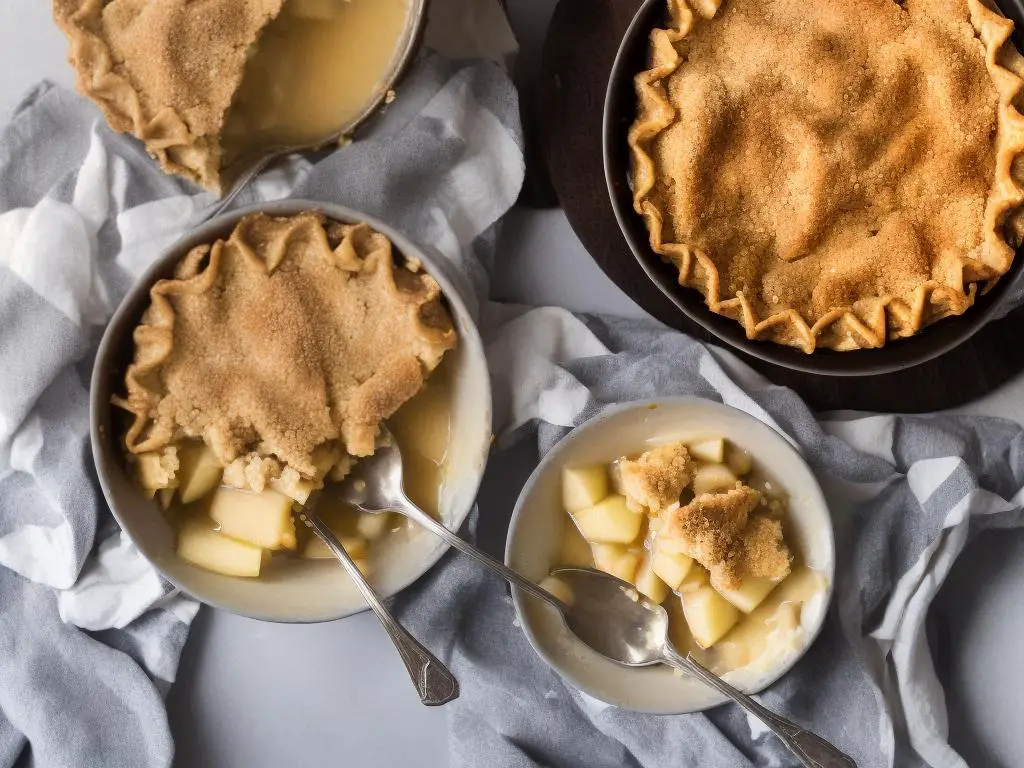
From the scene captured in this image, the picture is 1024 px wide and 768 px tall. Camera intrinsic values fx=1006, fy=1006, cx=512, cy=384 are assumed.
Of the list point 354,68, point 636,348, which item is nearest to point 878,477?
point 636,348

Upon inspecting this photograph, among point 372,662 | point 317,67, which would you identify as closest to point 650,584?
point 372,662

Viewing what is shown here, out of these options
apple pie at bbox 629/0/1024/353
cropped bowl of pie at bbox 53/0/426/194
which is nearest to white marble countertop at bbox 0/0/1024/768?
cropped bowl of pie at bbox 53/0/426/194

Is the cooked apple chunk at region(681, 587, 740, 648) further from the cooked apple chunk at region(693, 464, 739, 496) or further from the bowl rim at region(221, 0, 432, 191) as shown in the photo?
the bowl rim at region(221, 0, 432, 191)

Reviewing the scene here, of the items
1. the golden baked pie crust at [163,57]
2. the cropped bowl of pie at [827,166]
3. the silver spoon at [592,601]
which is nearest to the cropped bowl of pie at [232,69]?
the golden baked pie crust at [163,57]

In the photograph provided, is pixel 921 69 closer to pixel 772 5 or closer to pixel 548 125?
pixel 772 5

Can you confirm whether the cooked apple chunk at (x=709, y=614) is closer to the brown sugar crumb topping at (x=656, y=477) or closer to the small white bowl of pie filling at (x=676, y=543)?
the small white bowl of pie filling at (x=676, y=543)

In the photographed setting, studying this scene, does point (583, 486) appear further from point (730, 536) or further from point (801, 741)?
point (801, 741)
